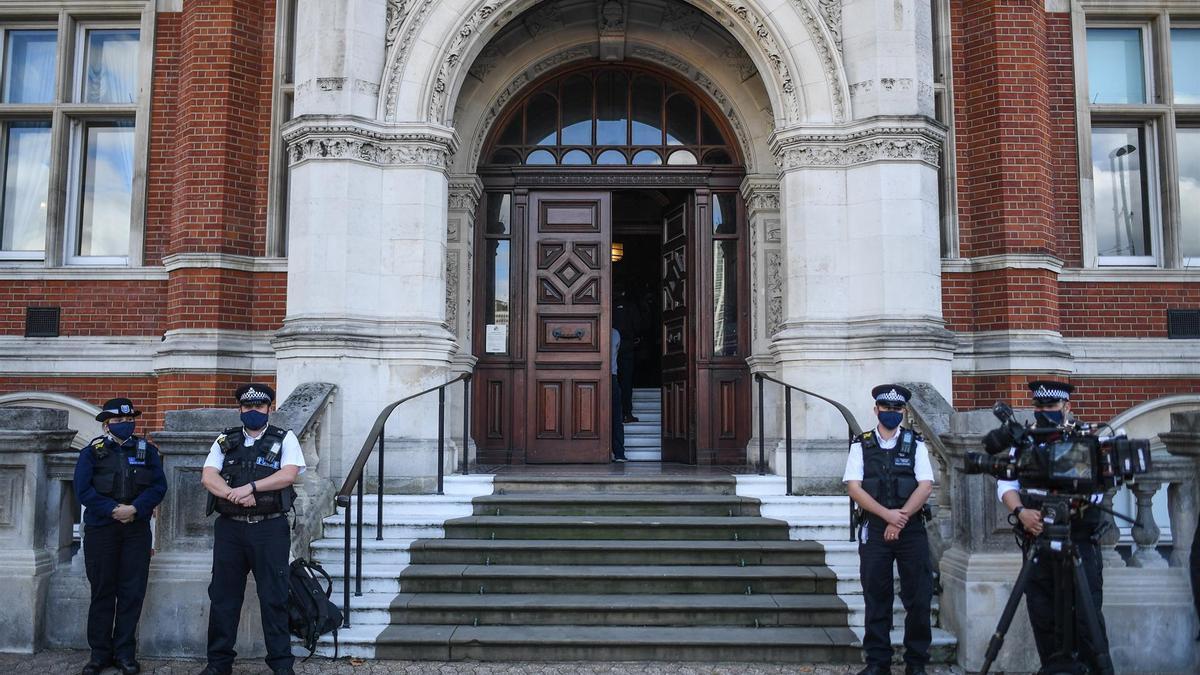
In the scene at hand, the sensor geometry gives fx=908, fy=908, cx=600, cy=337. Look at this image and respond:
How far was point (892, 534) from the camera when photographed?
17.9ft

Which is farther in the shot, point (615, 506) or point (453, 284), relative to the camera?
point (453, 284)

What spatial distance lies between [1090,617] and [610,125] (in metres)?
7.40

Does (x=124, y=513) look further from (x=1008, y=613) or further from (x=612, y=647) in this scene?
(x=1008, y=613)

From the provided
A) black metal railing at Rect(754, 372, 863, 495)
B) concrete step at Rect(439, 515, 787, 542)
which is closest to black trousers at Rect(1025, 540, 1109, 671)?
black metal railing at Rect(754, 372, 863, 495)

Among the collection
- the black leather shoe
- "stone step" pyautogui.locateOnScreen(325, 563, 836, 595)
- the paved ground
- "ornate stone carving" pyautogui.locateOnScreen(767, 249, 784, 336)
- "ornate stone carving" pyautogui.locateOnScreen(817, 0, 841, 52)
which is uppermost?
"ornate stone carving" pyautogui.locateOnScreen(817, 0, 841, 52)

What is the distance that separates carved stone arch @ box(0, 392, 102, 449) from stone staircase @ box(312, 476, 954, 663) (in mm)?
3998

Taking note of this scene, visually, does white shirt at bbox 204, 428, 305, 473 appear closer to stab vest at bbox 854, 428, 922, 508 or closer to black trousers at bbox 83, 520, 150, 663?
black trousers at bbox 83, 520, 150, 663

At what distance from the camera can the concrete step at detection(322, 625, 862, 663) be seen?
19.4 feet

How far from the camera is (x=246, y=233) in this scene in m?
9.69

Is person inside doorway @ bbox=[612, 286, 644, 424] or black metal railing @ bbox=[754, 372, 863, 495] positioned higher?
person inside doorway @ bbox=[612, 286, 644, 424]

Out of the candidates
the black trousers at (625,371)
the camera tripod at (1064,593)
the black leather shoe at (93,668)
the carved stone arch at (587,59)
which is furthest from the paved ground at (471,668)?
the black trousers at (625,371)

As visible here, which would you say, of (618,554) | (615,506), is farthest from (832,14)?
(618,554)

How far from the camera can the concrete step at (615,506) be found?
24.6 ft

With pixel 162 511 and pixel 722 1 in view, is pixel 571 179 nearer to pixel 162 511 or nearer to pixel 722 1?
pixel 722 1
